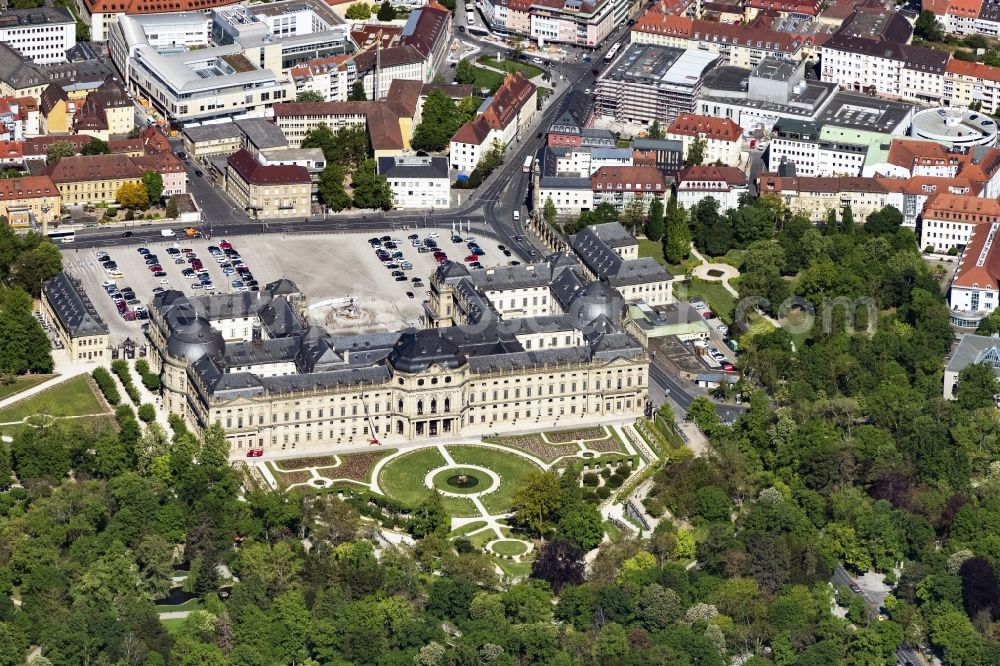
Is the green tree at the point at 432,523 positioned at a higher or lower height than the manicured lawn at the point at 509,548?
higher

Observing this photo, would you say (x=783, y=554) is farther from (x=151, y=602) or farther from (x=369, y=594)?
(x=151, y=602)

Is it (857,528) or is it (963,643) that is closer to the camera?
(963,643)

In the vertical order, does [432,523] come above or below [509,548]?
above

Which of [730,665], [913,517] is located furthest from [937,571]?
[730,665]

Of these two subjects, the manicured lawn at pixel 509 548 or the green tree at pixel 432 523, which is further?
the green tree at pixel 432 523

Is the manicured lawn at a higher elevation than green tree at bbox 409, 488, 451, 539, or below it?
below

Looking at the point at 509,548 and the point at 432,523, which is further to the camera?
the point at 432,523

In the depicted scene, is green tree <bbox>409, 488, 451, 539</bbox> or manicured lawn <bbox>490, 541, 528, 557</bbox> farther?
green tree <bbox>409, 488, 451, 539</bbox>
